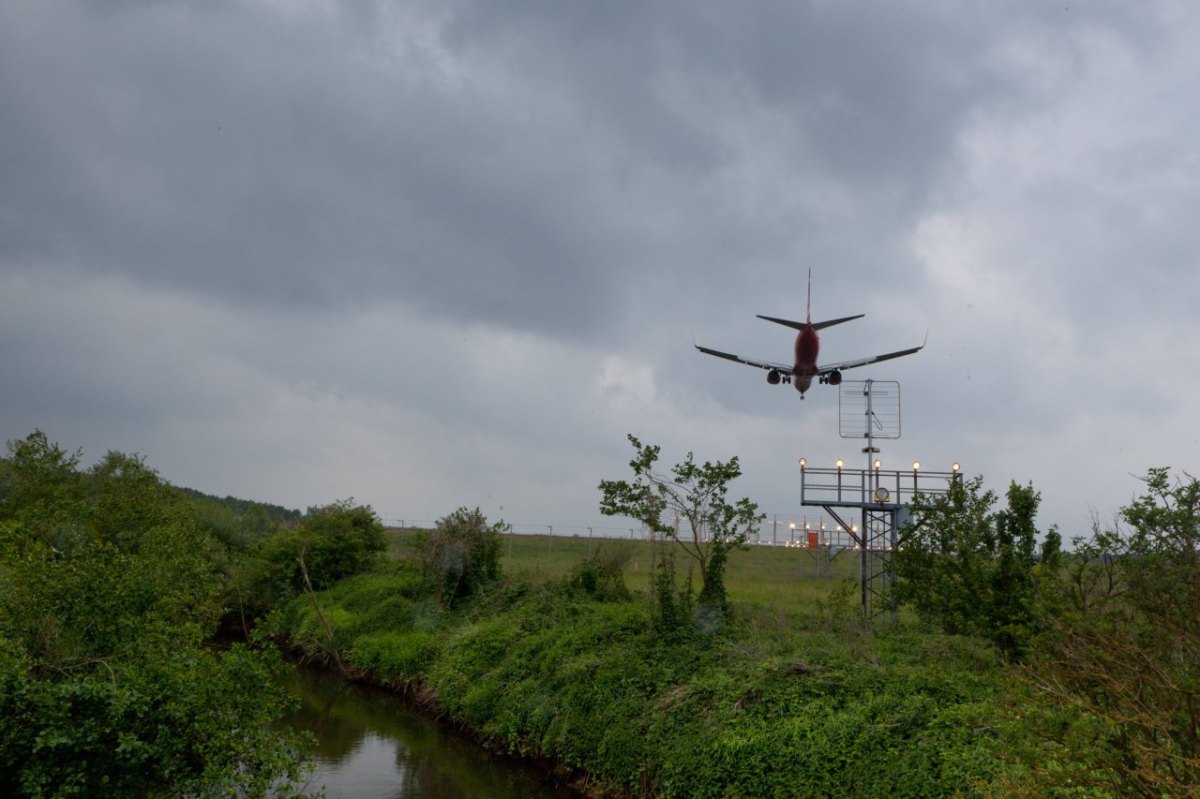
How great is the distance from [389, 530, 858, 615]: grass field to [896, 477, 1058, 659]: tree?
13.5 feet

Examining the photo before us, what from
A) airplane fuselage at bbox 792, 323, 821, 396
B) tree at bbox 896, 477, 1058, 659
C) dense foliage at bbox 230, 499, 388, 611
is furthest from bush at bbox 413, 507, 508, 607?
tree at bbox 896, 477, 1058, 659

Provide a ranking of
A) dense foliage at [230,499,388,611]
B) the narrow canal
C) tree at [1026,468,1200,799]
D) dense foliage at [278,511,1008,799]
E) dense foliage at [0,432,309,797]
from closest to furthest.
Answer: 1. tree at [1026,468,1200,799]
2. dense foliage at [0,432,309,797]
3. dense foliage at [278,511,1008,799]
4. the narrow canal
5. dense foliage at [230,499,388,611]

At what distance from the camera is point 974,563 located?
837 inches

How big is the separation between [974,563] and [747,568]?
28.7 meters

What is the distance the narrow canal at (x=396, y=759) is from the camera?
18.9m

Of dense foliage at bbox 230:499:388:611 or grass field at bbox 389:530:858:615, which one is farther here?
dense foliage at bbox 230:499:388:611

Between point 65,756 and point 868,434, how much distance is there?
24.8m

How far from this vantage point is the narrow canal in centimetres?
1886

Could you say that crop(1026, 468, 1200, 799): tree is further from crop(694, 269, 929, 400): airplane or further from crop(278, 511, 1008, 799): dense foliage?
crop(694, 269, 929, 400): airplane

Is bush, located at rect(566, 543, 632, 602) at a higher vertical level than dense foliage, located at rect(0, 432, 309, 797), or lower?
higher

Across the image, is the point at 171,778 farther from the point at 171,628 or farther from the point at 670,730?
the point at 670,730

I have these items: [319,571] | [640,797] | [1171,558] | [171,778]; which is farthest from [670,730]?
[319,571]

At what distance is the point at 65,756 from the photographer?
10273 mm

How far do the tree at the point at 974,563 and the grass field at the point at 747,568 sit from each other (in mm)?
4118
